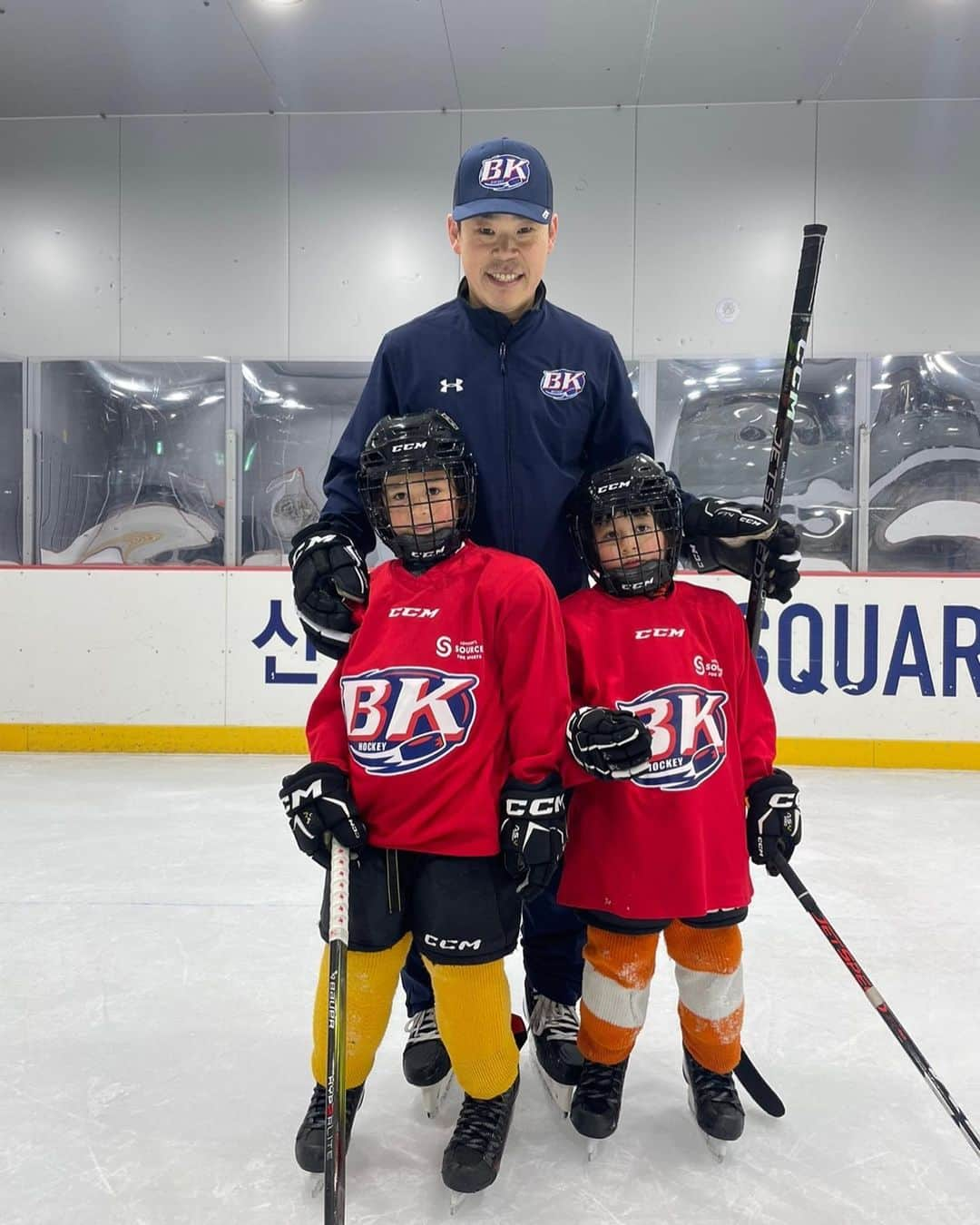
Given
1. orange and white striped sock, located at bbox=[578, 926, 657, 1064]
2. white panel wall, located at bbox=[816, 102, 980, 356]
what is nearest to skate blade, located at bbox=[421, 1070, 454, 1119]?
orange and white striped sock, located at bbox=[578, 926, 657, 1064]

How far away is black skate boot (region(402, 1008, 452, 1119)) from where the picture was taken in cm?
138

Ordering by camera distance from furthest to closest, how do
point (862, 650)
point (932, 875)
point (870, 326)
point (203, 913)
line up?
point (870, 326) < point (862, 650) < point (932, 875) < point (203, 913)

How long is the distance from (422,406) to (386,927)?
743 mm

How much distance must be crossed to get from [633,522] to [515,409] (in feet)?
0.83

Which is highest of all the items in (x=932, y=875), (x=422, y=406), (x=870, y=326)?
(x=870, y=326)

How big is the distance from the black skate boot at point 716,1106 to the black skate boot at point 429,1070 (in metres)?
0.36

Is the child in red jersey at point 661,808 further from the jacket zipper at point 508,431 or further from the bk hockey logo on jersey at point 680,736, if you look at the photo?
the jacket zipper at point 508,431

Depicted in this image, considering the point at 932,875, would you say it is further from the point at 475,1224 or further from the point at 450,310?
the point at 450,310

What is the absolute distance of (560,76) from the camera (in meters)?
4.38

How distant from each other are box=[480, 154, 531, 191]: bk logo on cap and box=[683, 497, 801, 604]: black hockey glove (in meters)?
0.52

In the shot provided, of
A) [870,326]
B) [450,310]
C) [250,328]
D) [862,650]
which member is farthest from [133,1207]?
[870,326]

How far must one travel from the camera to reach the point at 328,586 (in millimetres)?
1241

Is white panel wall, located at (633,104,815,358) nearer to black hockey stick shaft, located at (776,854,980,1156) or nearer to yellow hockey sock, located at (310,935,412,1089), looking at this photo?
black hockey stick shaft, located at (776,854,980,1156)

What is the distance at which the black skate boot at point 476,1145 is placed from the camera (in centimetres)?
119
